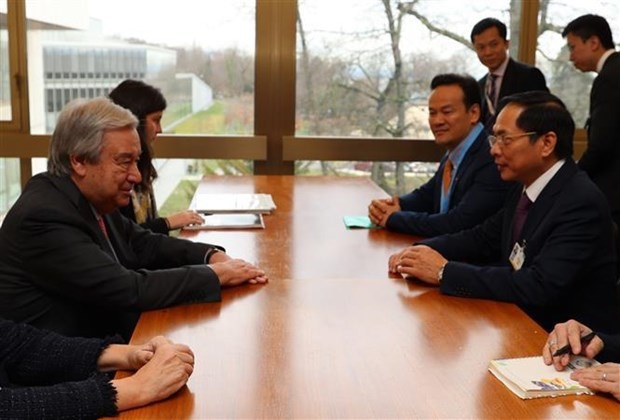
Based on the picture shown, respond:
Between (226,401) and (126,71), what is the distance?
4251 millimetres

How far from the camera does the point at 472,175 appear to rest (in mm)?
3246

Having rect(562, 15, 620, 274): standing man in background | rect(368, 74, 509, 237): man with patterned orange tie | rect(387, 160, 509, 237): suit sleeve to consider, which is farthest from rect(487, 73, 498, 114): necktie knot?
rect(387, 160, 509, 237): suit sleeve

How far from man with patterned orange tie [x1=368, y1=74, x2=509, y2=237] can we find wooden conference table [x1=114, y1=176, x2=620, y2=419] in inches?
17.1

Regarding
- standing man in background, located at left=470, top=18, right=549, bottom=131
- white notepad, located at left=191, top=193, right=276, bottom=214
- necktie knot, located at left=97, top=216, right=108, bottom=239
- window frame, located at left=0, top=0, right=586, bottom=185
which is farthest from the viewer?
window frame, located at left=0, top=0, right=586, bottom=185

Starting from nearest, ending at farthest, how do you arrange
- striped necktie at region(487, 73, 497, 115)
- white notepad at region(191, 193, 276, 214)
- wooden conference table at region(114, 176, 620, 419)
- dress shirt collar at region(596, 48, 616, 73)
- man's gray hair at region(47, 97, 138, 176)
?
wooden conference table at region(114, 176, 620, 419)
man's gray hair at region(47, 97, 138, 176)
white notepad at region(191, 193, 276, 214)
dress shirt collar at region(596, 48, 616, 73)
striped necktie at region(487, 73, 497, 115)

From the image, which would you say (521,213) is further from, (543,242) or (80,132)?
(80,132)

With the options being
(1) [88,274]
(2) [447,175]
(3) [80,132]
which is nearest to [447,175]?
(2) [447,175]

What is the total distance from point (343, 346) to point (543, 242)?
0.87 m

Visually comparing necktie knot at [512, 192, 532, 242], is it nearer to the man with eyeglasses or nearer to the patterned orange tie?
the man with eyeglasses

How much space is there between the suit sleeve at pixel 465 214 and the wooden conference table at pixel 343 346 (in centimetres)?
40

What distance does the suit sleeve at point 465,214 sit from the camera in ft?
10.2

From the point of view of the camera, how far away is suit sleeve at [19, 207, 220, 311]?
2.01 m

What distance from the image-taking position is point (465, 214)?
313 centimetres

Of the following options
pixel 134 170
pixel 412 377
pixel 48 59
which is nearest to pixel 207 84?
pixel 48 59
